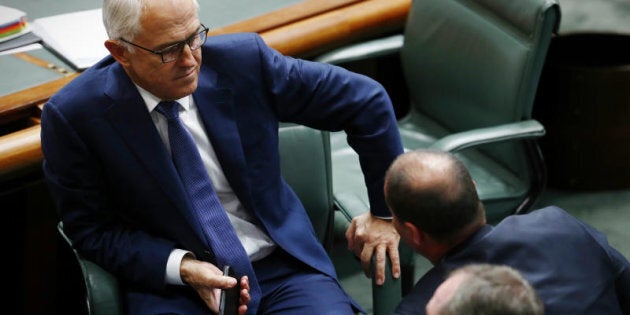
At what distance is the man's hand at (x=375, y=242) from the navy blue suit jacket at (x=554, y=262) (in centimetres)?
30

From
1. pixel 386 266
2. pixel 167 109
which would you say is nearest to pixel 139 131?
pixel 167 109

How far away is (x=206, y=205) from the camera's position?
2.05m

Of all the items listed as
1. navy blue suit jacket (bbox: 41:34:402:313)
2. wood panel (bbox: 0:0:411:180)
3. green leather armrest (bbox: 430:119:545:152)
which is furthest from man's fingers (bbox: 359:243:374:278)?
wood panel (bbox: 0:0:411:180)

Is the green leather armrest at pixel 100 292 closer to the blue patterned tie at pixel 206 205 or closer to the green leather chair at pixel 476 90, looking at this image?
the blue patterned tie at pixel 206 205

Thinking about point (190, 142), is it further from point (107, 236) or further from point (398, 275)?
point (398, 275)

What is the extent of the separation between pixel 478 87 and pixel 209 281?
103 cm

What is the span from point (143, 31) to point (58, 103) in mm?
246

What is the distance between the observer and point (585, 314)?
1.68m

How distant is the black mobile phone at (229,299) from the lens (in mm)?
1935

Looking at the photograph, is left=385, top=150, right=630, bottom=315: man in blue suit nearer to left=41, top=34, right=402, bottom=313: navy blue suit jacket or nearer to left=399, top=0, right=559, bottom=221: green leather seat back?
left=41, top=34, right=402, bottom=313: navy blue suit jacket

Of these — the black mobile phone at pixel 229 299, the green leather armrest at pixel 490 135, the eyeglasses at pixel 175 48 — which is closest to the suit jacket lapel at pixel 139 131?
the eyeglasses at pixel 175 48

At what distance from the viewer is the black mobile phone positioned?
76.2 inches

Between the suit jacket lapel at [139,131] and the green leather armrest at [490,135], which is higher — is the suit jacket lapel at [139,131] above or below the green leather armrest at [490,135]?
above

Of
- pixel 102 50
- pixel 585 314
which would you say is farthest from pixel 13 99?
pixel 585 314
